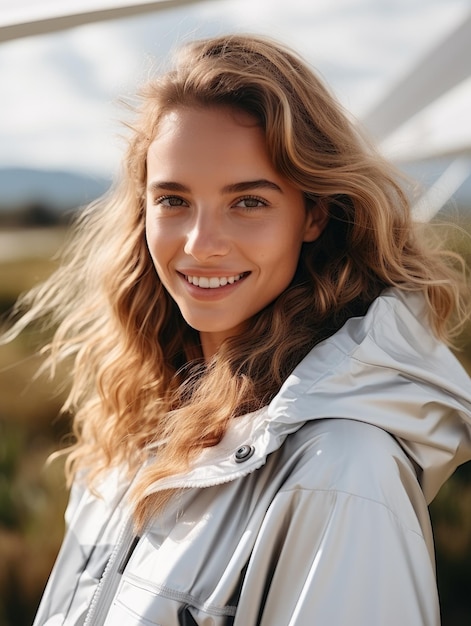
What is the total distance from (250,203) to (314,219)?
198 mm

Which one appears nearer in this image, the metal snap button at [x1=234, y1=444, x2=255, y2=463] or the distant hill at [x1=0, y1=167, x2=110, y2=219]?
the metal snap button at [x1=234, y1=444, x2=255, y2=463]

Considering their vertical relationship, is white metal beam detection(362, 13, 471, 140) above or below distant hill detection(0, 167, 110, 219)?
above

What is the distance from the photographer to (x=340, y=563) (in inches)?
61.1

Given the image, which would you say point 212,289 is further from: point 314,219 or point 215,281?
point 314,219

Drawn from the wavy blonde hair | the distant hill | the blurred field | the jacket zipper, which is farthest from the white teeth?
the distant hill

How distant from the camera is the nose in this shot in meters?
1.97

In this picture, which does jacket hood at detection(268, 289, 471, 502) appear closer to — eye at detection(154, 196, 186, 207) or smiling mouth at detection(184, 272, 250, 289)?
smiling mouth at detection(184, 272, 250, 289)

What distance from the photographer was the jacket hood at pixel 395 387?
171cm

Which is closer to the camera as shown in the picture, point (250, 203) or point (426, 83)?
point (250, 203)

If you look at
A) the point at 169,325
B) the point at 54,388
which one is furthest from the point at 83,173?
the point at 169,325

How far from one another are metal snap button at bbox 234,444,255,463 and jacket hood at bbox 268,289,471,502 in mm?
75

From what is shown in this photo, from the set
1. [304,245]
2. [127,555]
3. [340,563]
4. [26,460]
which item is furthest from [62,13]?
[26,460]

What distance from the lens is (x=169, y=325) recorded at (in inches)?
102

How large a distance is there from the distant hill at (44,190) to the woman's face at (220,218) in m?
2.69
